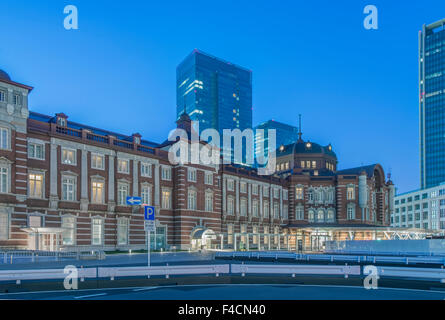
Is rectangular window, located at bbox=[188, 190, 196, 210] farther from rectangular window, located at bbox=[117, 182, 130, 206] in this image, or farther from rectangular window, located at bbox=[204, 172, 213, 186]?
rectangular window, located at bbox=[117, 182, 130, 206]

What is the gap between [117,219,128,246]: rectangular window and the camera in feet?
A: 161

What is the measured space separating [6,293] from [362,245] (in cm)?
4347

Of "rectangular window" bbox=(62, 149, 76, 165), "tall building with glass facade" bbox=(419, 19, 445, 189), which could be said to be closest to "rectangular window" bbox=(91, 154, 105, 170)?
"rectangular window" bbox=(62, 149, 76, 165)

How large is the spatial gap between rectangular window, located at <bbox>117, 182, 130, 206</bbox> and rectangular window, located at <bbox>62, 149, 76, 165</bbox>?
6.27 m

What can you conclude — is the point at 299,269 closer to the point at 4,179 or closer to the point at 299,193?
the point at 4,179

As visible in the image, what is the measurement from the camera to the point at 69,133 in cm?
4559

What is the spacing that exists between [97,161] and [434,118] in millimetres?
181658

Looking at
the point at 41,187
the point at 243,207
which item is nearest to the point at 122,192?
the point at 41,187

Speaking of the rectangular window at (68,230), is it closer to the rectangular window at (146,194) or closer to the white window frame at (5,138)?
the white window frame at (5,138)

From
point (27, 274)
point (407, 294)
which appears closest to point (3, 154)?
point (27, 274)

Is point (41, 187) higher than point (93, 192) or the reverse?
higher

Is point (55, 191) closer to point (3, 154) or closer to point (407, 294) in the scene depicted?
point (3, 154)

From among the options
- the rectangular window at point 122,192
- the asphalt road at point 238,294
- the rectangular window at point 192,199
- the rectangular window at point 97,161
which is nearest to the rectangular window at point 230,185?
the rectangular window at point 192,199

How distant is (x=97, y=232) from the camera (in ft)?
154
